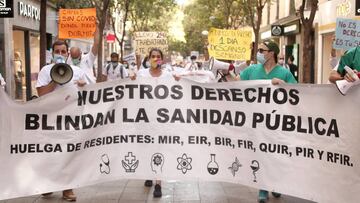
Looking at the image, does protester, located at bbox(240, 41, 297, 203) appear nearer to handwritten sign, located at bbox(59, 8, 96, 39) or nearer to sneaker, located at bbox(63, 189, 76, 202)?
sneaker, located at bbox(63, 189, 76, 202)

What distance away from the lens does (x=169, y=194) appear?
22.0ft

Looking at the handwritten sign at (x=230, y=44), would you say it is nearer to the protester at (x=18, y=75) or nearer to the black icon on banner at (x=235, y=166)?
the black icon on banner at (x=235, y=166)

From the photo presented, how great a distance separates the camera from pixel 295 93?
5402mm

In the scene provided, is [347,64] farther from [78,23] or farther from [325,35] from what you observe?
[325,35]

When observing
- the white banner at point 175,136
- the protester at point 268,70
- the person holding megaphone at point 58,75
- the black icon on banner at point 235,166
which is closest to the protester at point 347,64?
the white banner at point 175,136

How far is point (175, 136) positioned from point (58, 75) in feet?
4.75

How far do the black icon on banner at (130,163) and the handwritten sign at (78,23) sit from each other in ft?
31.6

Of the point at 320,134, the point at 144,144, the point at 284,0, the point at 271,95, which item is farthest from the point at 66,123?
the point at 284,0

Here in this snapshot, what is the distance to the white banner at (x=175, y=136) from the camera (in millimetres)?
5332

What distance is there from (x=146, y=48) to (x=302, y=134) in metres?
9.08

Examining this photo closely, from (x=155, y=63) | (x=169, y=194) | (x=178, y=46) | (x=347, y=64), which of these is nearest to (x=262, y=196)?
(x=169, y=194)

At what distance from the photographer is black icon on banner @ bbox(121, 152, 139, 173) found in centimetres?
568

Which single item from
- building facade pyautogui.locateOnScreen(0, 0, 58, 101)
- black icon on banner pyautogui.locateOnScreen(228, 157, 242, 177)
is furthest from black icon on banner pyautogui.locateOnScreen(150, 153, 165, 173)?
building facade pyautogui.locateOnScreen(0, 0, 58, 101)

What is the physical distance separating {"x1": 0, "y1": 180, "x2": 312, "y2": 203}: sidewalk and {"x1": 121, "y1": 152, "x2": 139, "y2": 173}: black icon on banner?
78 cm
